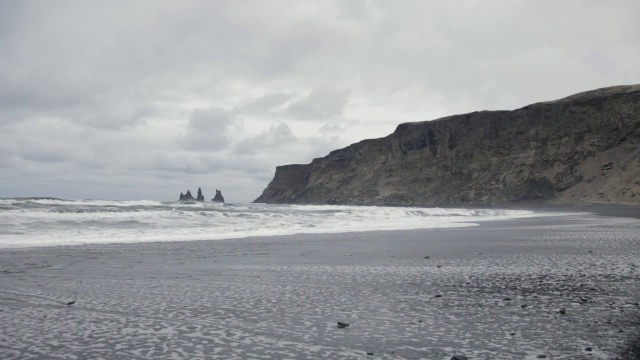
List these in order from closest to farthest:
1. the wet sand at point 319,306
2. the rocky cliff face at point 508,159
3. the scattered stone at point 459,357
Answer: the scattered stone at point 459,357
the wet sand at point 319,306
the rocky cliff face at point 508,159

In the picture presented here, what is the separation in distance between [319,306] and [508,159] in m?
118

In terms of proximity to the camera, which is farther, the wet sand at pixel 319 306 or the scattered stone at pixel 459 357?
the wet sand at pixel 319 306

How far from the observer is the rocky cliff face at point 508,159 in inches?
3957

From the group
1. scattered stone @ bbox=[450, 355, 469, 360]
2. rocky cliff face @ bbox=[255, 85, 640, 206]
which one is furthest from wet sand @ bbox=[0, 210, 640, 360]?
rocky cliff face @ bbox=[255, 85, 640, 206]

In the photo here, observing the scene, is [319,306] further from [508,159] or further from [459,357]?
[508,159]

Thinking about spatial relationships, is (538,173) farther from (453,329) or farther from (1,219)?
(453,329)

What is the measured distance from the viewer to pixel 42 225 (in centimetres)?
2445

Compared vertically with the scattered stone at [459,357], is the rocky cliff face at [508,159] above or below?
above

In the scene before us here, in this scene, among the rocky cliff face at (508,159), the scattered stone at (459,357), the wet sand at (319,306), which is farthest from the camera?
the rocky cliff face at (508,159)

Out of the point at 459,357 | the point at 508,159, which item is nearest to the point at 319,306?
the point at 459,357

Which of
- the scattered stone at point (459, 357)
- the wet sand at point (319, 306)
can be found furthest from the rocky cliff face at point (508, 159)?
the scattered stone at point (459, 357)

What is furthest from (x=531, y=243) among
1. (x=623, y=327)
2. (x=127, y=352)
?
(x=127, y=352)

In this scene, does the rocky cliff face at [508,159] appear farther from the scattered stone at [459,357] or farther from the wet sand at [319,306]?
the scattered stone at [459,357]

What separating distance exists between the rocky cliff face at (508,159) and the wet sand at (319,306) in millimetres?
83461
